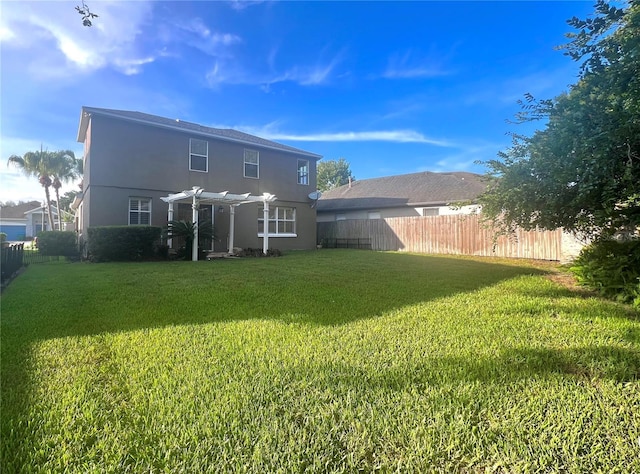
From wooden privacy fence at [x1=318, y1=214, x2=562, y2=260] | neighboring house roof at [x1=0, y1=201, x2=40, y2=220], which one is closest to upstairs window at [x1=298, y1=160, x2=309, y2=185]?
wooden privacy fence at [x1=318, y1=214, x2=562, y2=260]

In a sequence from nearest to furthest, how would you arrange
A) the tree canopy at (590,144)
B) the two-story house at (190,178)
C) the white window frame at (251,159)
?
the tree canopy at (590,144) → the two-story house at (190,178) → the white window frame at (251,159)

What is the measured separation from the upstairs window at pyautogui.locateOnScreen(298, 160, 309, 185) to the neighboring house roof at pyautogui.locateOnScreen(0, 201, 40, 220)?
41225 millimetres

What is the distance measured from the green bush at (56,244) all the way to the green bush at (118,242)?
2633 mm

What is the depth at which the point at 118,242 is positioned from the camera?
11406mm

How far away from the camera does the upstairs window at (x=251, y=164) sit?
16.4 m

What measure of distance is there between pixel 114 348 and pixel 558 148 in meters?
6.29

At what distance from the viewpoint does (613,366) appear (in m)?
2.88

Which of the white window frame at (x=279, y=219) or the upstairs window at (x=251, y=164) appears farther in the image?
the white window frame at (x=279, y=219)

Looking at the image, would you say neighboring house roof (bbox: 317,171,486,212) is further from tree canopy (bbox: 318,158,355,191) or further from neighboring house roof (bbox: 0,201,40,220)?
neighboring house roof (bbox: 0,201,40,220)

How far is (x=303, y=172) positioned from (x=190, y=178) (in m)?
6.19

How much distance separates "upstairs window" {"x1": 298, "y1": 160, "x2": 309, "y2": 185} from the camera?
1837 centimetres

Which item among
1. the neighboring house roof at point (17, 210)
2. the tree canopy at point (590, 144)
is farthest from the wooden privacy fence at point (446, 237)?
the neighboring house roof at point (17, 210)

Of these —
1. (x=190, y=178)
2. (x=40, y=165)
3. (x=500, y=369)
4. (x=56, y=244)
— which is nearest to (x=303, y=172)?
(x=190, y=178)

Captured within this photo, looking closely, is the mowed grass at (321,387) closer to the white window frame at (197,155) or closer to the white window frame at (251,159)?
the white window frame at (197,155)
